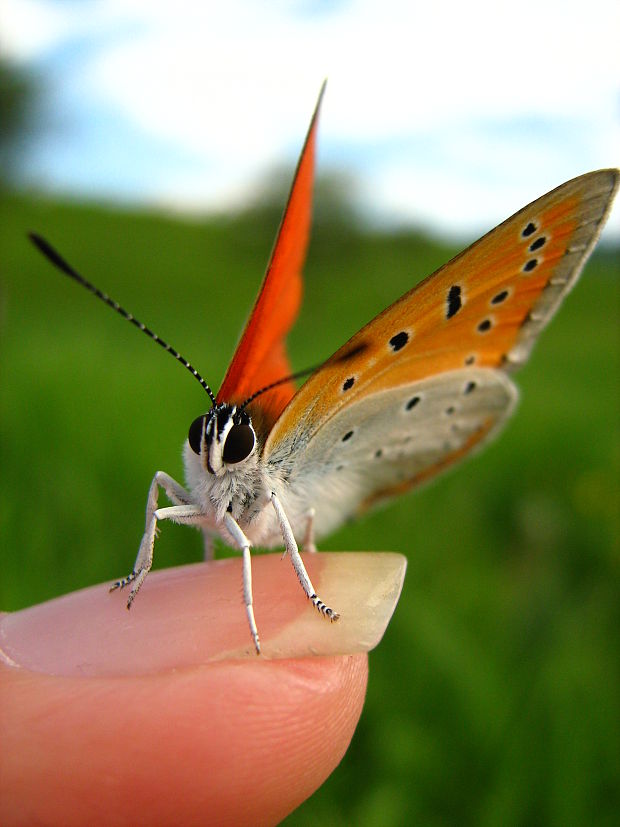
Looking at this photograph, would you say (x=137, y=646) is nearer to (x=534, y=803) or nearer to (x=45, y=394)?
(x=534, y=803)

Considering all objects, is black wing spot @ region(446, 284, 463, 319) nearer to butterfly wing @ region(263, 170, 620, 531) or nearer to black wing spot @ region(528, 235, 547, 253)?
butterfly wing @ region(263, 170, 620, 531)

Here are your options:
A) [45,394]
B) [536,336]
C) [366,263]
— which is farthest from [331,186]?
[536,336]

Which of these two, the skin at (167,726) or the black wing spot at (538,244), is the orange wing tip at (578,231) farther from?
the skin at (167,726)

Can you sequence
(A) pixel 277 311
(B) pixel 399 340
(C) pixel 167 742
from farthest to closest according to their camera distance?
1. (A) pixel 277 311
2. (B) pixel 399 340
3. (C) pixel 167 742

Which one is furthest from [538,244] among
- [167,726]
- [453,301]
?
[167,726]

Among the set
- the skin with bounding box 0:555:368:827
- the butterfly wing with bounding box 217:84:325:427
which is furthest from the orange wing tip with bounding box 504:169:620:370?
the skin with bounding box 0:555:368:827

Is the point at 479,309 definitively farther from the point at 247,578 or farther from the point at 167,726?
the point at 167,726
